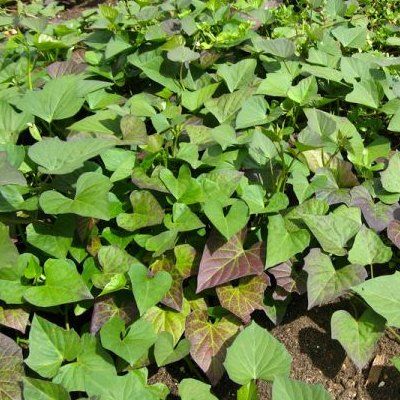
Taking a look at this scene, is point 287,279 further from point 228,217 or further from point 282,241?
point 228,217

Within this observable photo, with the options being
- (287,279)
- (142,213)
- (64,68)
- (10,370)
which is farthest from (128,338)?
(64,68)

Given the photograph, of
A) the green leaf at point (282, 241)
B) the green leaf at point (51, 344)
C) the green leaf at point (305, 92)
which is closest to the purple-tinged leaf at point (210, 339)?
the green leaf at point (282, 241)

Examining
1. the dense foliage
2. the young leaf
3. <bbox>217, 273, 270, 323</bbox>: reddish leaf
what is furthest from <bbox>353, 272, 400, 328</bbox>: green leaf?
the young leaf

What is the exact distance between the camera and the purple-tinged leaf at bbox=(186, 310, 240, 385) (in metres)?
1.81

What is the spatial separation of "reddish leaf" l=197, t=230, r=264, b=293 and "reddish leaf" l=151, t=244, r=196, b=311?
69 mm

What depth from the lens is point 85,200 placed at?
1.86 meters

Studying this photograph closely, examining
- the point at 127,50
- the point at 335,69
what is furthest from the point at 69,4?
the point at 335,69

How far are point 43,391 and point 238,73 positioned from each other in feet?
5.45

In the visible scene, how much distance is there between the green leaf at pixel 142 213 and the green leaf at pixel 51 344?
436 millimetres

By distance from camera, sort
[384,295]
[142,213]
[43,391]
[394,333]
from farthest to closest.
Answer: [142,213] < [394,333] < [384,295] < [43,391]

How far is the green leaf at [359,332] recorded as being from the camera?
1700mm

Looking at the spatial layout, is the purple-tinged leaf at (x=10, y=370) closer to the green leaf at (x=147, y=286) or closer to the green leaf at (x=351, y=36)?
the green leaf at (x=147, y=286)

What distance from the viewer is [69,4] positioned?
456 cm

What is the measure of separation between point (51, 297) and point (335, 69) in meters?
1.73
